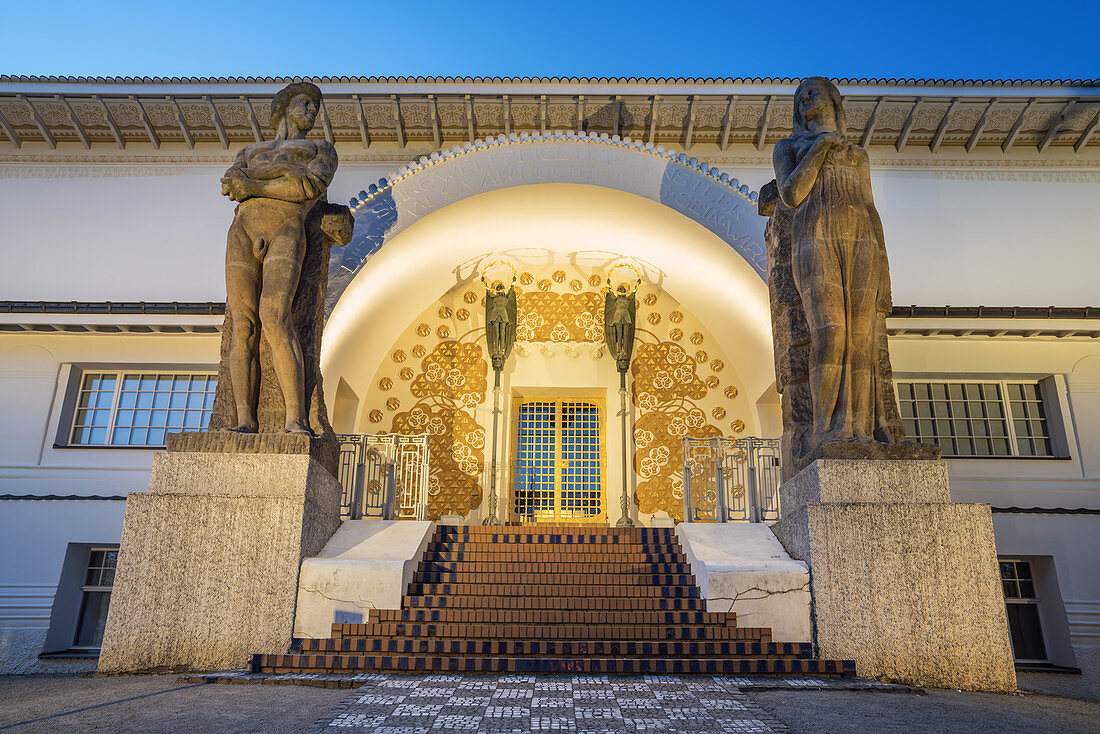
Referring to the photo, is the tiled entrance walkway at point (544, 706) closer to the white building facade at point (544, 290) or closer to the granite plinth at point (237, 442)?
the granite plinth at point (237, 442)

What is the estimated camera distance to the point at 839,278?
5.76m

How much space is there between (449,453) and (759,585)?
6460 mm

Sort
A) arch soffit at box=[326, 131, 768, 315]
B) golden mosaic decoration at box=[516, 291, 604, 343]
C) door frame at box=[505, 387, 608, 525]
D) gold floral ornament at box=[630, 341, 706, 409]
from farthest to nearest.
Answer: golden mosaic decoration at box=[516, 291, 604, 343] < gold floral ornament at box=[630, 341, 706, 409] < door frame at box=[505, 387, 608, 525] < arch soffit at box=[326, 131, 768, 315]

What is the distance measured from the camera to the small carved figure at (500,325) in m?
11.3

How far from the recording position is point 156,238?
10.9 meters

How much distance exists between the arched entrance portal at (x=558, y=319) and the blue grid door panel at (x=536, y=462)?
0.05m

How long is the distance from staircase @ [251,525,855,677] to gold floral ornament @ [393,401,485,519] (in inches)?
152

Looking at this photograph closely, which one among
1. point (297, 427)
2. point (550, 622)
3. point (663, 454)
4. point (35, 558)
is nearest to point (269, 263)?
point (297, 427)

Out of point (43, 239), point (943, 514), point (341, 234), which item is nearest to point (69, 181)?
point (43, 239)

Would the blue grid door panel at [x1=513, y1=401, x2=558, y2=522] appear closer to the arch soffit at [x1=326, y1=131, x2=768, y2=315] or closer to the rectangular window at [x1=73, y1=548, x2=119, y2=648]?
the arch soffit at [x1=326, y1=131, x2=768, y2=315]

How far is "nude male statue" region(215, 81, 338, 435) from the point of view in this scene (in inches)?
230

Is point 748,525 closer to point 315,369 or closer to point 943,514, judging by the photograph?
point 943,514

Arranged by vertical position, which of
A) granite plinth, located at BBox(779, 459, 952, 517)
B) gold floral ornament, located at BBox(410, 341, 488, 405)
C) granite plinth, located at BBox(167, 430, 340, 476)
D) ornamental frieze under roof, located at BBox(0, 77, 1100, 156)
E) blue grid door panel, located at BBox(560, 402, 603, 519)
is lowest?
granite plinth, located at BBox(779, 459, 952, 517)

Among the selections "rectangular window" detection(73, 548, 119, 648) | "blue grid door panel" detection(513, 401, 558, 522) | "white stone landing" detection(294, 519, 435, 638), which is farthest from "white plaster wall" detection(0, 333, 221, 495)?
"white stone landing" detection(294, 519, 435, 638)
